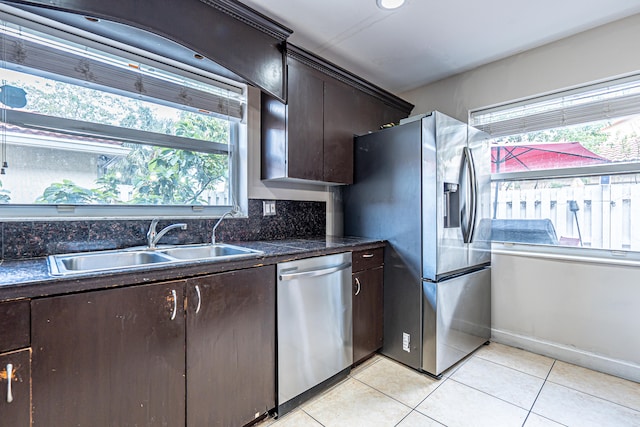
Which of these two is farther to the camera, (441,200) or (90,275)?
(441,200)

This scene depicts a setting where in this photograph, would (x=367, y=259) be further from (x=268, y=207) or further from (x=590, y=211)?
(x=590, y=211)

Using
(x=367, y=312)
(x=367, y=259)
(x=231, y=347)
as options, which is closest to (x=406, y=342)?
(x=367, y=312)

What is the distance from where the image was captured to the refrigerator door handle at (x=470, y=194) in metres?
2.31

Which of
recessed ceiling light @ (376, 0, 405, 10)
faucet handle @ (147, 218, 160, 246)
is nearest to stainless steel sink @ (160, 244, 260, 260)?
faucet handle @ (147, 218, 160, 246)

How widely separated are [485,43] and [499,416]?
8.70ft

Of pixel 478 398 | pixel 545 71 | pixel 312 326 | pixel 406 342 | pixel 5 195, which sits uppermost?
pixel 545 71

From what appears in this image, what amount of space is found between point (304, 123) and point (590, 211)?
2331 mm

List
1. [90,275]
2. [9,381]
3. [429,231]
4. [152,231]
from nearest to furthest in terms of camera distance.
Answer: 1. [9,381]
2. [90,275]
3. [152,231]
4. [429,231]

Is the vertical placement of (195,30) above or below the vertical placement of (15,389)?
above

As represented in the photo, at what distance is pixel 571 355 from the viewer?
90.1 inches

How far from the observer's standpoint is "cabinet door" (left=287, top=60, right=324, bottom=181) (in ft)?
7.07

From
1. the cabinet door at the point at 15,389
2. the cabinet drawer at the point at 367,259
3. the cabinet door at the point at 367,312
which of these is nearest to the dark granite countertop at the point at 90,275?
the cabinet door at the point at 15,389

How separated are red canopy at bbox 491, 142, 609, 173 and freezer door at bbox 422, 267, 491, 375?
3.31 ft

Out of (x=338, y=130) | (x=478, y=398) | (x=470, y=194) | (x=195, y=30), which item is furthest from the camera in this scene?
(x=338, y=130)
